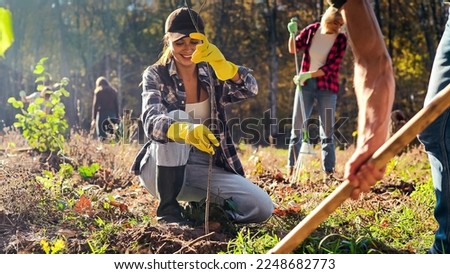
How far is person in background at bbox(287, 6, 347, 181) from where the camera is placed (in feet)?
8.61

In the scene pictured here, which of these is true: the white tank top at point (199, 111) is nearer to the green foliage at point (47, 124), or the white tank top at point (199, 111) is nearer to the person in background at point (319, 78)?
the person in background at point (319, 78)

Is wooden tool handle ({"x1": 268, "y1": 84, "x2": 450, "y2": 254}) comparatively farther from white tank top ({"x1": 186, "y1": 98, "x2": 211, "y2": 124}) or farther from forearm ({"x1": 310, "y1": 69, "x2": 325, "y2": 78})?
forearm ({"x1": 310, "y1": 69, "x2": 325, "y2": 78})

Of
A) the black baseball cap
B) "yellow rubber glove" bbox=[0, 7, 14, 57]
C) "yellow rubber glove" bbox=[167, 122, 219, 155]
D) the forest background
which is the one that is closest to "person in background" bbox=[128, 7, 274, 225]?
the black baseball cap

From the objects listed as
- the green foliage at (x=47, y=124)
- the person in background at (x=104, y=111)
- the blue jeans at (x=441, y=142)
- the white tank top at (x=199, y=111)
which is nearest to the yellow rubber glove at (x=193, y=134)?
the white tank top at (x=199, y=111)

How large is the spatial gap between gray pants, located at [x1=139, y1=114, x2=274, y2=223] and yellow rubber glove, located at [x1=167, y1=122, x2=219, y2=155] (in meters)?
0.17

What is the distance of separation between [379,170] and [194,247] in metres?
0.69

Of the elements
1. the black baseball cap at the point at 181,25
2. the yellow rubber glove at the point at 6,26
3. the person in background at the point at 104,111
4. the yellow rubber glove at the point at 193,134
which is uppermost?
the yellow rubber glove at the point at 6,26

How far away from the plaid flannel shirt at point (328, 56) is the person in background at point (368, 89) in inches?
52.6

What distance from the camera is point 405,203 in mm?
2164

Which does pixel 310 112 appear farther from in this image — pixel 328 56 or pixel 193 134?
pixel 193 134

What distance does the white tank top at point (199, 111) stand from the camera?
205cm

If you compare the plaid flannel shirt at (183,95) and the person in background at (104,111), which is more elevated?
the plaid flannel shirt at (183,95)

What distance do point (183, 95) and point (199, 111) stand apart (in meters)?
0.07

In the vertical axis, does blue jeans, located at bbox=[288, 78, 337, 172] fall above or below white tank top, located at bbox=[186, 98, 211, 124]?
below
